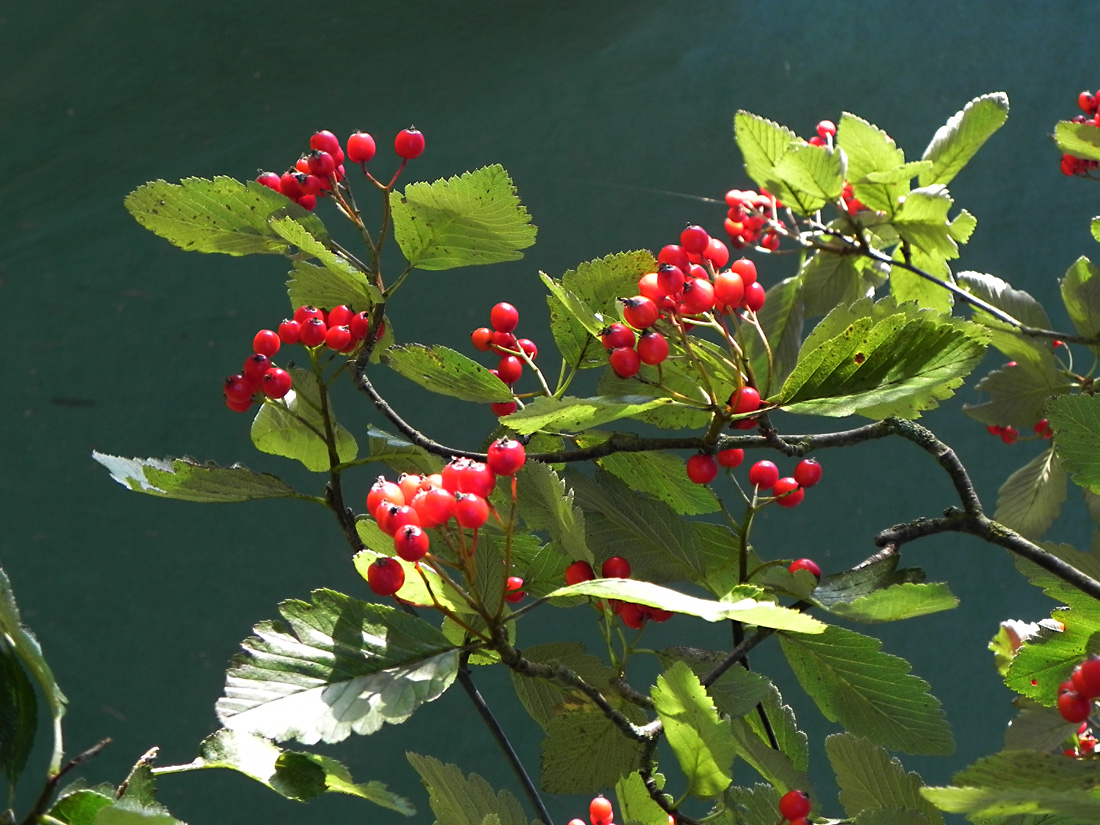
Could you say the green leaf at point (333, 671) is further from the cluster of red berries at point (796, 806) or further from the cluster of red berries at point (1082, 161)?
the cluster of red berries at point (1082, 161)

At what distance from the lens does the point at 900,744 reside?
1.30 ft

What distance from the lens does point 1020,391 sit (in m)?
0.62

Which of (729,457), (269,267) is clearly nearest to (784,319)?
(729,457)

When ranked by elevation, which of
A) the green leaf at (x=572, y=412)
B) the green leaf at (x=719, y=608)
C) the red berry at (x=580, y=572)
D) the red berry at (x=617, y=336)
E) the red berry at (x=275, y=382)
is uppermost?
the red berry at (x=617, y=336)

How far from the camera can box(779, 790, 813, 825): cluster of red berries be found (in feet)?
1.33

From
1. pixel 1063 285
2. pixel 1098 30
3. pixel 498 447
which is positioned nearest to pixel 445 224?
pixel 498 447

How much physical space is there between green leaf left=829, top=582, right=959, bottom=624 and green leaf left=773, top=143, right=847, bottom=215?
9.5 inches

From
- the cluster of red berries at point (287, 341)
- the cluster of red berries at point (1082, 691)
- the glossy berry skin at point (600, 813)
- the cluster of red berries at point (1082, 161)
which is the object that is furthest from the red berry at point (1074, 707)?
the cluster of red berries at point (1082, 161)

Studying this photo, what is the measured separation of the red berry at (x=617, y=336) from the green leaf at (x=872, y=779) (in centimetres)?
21

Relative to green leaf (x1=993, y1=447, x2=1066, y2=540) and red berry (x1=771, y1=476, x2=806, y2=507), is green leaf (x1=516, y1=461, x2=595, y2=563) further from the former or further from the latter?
green leaf (x1=993, y1=447, x2=1066, y2=540)

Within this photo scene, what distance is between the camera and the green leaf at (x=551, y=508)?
0.37m

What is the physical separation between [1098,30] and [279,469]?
4.41 ft

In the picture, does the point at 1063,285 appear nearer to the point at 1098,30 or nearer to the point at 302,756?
the point at 302,756

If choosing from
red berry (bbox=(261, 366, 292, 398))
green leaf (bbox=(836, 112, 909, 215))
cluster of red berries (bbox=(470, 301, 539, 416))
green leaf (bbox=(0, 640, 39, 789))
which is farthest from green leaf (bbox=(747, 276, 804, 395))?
green leaf (bbox=(0, 640, 39, 789))
